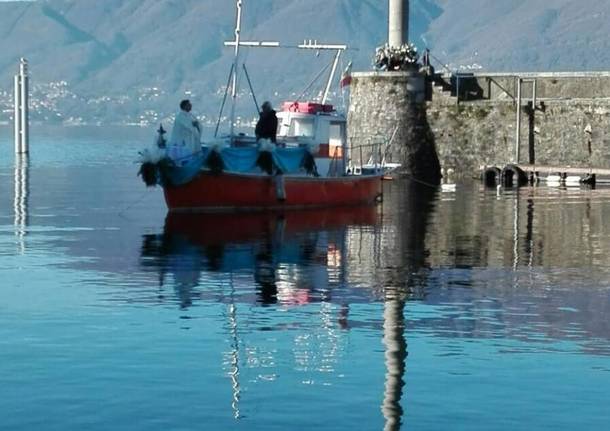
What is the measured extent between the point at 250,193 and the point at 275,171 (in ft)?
2.25

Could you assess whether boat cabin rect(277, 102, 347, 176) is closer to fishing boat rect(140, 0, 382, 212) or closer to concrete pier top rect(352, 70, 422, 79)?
fishing boat rect(140, 0, 382, 212)

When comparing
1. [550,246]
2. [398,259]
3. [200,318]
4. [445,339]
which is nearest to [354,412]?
[445,339]

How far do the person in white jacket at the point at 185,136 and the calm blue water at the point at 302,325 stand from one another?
1.75m

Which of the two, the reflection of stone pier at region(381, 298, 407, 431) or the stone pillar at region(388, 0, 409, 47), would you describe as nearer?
the reflection of stone pier at region(381, 298, 407, 431)

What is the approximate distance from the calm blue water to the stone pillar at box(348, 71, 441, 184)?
1896 centimetres

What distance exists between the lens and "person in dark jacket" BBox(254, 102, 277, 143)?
35.0 m

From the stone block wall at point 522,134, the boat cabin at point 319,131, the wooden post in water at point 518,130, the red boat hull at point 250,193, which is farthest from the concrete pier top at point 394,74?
the red boat hull at point 250,193

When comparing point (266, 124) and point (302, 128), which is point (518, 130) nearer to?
point (302, 128)

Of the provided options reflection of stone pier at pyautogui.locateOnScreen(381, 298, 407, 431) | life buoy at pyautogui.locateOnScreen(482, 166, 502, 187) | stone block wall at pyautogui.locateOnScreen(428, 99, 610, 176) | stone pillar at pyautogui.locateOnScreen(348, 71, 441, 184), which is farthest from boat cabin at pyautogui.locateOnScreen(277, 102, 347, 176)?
reflection of stone pier at pyautogui.locateOnScreen(381, 298, 407, 431)

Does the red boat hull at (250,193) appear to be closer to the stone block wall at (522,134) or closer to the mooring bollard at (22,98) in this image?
the stone block wall at (522,134)

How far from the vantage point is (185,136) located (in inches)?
1337

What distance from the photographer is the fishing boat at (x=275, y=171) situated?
3306 cm

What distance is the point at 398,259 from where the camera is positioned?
82.7 feet

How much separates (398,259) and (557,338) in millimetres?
7752
